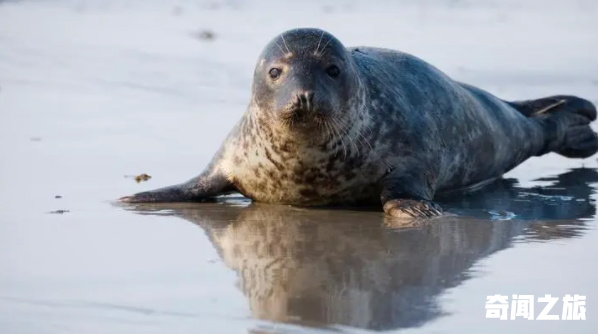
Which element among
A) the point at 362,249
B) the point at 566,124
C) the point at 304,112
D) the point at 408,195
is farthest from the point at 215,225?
the point at 566,124

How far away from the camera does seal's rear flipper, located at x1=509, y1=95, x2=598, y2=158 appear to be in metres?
8.64

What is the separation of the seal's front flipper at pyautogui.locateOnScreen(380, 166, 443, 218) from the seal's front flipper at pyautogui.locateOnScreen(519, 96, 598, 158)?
78.2 inches

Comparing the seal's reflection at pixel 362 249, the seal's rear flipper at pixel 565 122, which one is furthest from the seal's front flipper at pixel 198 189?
the seal's rear flipper at pixel 565 122

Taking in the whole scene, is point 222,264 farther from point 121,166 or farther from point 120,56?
point 120,56

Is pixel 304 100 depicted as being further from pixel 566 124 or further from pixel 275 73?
pixel 566 124

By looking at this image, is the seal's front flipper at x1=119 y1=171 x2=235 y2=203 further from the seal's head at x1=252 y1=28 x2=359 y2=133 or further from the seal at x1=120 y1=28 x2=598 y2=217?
the seal's head at x1=252 y1=28 x2=359 y2=133

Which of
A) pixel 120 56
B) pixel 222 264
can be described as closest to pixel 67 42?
pixel 120 56

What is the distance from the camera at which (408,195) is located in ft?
21.6

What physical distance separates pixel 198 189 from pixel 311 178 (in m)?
0.66

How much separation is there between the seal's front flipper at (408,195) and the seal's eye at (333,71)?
62 cm

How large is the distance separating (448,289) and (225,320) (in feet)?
3.03

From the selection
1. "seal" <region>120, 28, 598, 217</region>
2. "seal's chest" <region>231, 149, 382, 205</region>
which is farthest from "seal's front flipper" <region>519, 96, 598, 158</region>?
"seal's chest" <region>231, 149, 382, 205</region>

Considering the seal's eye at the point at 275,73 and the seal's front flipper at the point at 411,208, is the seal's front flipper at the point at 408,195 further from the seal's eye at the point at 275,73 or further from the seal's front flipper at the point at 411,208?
the seal's eye at the point at 275,73

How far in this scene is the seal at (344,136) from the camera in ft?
21.1
